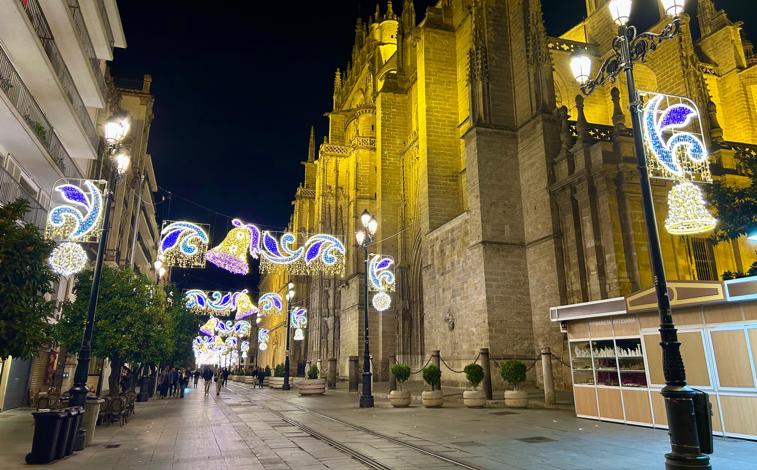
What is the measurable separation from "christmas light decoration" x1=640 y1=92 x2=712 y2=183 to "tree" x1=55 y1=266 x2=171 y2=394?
15.9 m

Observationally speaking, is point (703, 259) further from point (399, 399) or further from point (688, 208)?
point (399, 399)

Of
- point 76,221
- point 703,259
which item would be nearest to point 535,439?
point 76,221

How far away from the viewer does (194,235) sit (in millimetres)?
19031

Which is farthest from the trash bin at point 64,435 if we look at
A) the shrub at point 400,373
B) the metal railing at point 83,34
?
the metal railing at point 83,34

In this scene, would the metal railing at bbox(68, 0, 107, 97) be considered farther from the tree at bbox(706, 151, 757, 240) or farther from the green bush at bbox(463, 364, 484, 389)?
the tree at bbox(706, 151, 757, 240)

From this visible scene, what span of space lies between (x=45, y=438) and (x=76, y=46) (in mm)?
17061

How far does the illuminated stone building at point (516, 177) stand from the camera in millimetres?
17438

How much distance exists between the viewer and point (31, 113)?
17500 mm

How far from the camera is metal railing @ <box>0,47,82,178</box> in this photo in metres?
15.0

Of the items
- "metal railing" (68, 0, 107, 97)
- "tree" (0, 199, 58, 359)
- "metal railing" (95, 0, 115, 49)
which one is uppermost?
"metal railing" (95, 0, 115, 49)

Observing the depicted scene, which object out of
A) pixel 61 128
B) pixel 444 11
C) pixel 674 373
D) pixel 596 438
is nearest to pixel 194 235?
pixel 61 128

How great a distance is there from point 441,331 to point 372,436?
12863 mm

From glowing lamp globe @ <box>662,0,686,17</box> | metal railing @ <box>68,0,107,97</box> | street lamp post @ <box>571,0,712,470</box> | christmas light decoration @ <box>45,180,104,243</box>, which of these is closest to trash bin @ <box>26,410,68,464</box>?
christmas light decoration @ <box>45,180,104,243</box>

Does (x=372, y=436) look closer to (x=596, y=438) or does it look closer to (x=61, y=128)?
(x=596, y=438)
